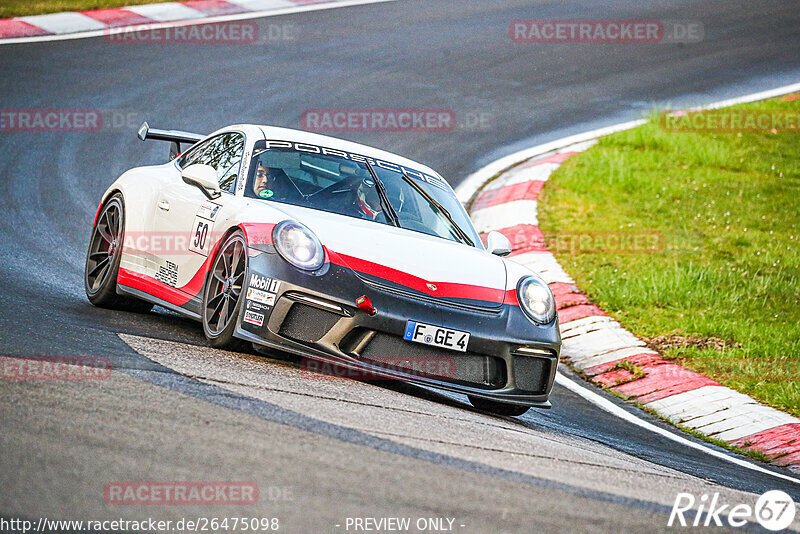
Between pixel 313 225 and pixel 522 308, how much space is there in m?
1.21

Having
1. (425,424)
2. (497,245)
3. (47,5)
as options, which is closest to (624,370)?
(497,245)

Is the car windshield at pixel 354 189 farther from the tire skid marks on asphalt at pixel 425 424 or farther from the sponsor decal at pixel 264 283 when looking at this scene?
the tire skid marks on asphalt at pixel 425 424

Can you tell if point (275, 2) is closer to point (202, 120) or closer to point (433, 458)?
point (202, 120)

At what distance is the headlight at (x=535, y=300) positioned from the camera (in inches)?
237

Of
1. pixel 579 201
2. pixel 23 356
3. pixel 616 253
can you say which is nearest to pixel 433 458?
pixel 23 356

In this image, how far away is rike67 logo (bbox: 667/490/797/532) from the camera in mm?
3934

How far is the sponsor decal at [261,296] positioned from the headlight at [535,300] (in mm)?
1385

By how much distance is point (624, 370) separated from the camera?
27.0 feet

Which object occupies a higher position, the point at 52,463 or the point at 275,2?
the point at 275,2

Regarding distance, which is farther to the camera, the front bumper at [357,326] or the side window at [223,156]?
the side window at [223,156]

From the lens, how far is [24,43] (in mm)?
15273

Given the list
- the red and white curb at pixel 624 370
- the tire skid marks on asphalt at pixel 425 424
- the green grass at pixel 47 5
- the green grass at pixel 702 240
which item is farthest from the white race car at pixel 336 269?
the green grass at pixel 47 5

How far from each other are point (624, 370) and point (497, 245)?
202 centimetres

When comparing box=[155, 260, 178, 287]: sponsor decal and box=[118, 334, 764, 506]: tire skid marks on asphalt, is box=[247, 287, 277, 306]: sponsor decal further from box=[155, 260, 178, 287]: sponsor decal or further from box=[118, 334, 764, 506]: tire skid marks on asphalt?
Answer: box=[155, 260, 178, 287]: sponsor decal
